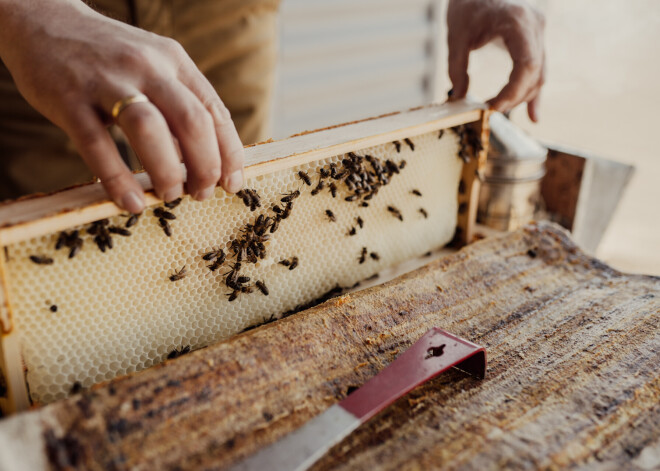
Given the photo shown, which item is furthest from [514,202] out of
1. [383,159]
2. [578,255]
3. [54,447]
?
[54,447]

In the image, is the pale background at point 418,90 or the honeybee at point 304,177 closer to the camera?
the honeybee at point 304,177

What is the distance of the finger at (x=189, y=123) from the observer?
4.23 ft

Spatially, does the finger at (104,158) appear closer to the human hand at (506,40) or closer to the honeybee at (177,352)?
the honeybee at (177,352)

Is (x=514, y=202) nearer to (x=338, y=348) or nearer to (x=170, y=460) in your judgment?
(x=338, y=348)

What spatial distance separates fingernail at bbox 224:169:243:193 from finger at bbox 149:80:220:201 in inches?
3.5

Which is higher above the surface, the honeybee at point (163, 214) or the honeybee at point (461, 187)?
the honeybee at point (163, 214)

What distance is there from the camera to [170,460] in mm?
1138

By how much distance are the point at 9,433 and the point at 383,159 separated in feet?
4.76

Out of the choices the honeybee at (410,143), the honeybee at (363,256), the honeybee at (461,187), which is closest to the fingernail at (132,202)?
the honeybee at (363,256)

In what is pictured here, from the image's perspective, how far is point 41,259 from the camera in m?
1.36

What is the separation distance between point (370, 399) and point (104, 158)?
841 mm

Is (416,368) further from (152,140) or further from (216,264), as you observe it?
(152,140)

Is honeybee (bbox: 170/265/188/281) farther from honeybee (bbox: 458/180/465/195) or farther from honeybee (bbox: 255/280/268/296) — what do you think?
A: honeybee (bbox: 458/180/465/195)

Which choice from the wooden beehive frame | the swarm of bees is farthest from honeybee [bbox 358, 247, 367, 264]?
the wooden beehive frame
